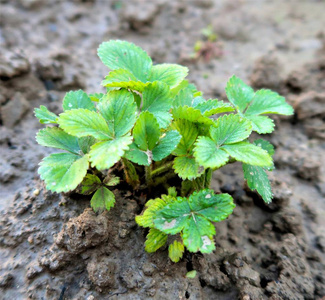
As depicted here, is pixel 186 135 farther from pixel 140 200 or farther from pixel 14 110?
pixel 14 110

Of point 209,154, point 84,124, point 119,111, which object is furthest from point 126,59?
point 209,154

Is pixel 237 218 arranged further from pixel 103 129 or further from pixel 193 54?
pixel 193 54

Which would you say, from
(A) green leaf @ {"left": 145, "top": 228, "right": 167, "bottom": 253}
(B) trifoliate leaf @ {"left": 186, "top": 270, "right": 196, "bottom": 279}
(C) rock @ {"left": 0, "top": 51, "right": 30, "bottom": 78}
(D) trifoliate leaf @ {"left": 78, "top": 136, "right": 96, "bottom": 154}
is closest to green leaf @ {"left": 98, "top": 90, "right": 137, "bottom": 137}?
(D) trifoliate leaf @ {"left": 78, "top": 136, "right": 96, "bottom": 154}

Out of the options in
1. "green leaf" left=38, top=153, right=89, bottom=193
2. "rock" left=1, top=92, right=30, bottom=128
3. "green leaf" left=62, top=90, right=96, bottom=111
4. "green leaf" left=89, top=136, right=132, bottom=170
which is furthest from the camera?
"rock" left=1, top=92, right=30, bottom=128

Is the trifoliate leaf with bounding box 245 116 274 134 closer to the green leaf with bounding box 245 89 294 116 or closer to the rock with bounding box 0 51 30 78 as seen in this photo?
the green leaf with bounding box 245 89 294 116

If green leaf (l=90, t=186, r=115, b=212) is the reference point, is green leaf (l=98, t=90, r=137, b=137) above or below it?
above

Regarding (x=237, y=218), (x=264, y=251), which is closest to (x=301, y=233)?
(x=264, y=251)

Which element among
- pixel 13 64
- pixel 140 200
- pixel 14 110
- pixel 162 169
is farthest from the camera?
pixel 13 64
